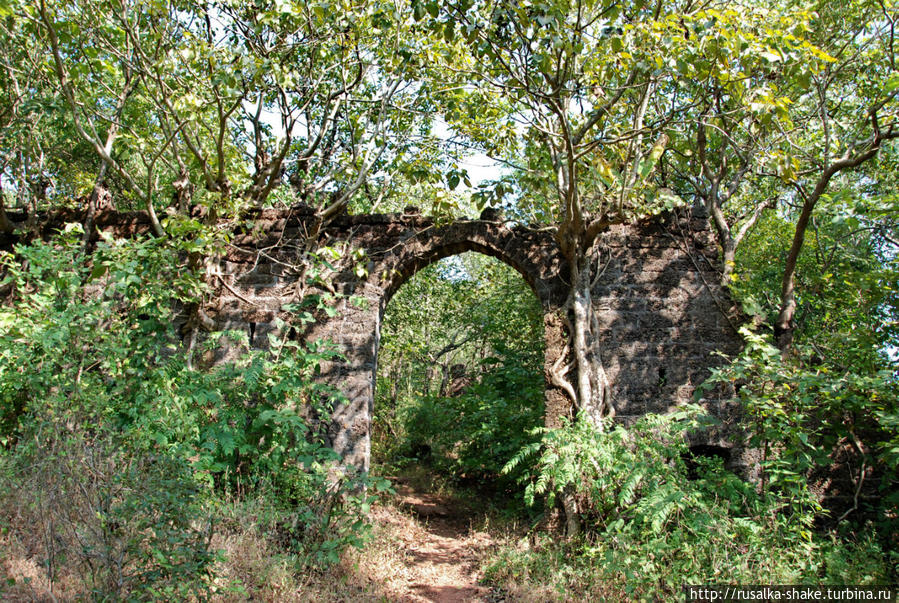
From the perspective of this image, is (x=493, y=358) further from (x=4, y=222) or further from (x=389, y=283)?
(x=4, y=222)

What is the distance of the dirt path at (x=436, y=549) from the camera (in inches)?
194

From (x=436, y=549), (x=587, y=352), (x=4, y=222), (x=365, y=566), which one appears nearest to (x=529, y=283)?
(x=587, y=352)

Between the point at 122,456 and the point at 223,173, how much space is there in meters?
A: 3.52

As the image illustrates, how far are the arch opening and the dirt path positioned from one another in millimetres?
675

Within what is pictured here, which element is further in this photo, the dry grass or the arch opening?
the arch opening

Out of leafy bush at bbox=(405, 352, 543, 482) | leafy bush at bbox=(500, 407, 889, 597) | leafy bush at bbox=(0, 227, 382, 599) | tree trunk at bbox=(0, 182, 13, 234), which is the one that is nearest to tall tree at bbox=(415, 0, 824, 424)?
leafy bush at bbox=(500, 407, 889, 597)

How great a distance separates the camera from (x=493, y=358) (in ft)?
28.5

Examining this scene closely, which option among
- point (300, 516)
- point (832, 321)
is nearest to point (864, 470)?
point (832, 321)

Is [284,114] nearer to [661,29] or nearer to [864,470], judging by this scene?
[661,29]

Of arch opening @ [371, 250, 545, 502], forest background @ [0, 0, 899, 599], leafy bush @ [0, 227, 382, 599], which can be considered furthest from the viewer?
arch opening @ [371, 250, 545, 502]

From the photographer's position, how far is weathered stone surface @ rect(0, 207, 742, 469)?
6.23 meters

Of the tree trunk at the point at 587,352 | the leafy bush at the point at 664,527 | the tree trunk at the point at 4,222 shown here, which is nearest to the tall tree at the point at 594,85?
the tree trunk at the point at 587,352

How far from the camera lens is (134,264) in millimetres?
4559

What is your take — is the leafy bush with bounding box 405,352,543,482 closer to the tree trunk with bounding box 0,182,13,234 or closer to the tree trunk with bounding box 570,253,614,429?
the tree trunk with bounding box 570,253,614,429
